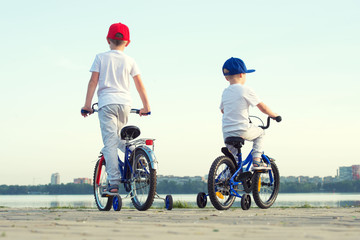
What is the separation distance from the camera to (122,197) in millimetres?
7094

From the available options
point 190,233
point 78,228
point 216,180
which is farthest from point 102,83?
point 190,233

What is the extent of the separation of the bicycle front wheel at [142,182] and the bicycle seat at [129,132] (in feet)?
0.83

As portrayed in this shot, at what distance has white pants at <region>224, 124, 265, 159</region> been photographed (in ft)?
24.3

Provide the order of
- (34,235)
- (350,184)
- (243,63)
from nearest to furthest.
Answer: (34,235) → (243,63) → (350,184)

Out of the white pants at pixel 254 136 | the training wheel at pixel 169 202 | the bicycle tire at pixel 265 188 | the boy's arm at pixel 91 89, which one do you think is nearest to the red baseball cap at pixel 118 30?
the boy's arm at pixel 91 89

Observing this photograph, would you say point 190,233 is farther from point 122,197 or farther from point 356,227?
point 122,197

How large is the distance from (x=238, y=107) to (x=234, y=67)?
655mm

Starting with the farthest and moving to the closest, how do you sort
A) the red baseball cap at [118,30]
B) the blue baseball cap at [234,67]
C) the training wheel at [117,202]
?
the blue baseball cap at [234,67] → the red baseball cap at [118,30] → the training wheel at [117,202]

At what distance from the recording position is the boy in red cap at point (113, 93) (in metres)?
7.02

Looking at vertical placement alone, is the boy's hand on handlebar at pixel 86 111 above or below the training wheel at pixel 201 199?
above

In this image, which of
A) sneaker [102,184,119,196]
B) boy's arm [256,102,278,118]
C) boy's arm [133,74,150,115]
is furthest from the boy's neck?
sneaker [102,184,119,196]

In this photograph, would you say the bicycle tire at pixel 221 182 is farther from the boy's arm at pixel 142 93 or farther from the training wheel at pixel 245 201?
the boy's arm at pixel 142 93

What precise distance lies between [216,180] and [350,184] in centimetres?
12311

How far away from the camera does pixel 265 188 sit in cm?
796
